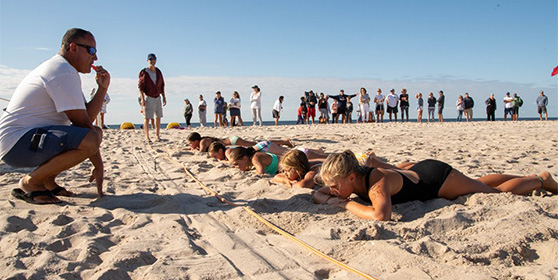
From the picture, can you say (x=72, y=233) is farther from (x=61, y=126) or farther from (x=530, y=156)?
(x=530, y=156)

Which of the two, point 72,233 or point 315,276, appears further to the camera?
point 72,233

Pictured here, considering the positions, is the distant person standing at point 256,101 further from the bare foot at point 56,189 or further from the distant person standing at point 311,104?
the bare foot at point 56,189

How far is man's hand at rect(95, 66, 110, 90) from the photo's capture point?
125 inches

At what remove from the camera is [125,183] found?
3.93 m

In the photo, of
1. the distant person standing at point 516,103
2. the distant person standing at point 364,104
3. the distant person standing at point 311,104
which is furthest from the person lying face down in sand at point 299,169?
the distant person standing at point 516,103

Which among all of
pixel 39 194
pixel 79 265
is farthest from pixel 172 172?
pixel 79 265

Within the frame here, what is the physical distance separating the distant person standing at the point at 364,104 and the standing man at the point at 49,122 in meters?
13.0

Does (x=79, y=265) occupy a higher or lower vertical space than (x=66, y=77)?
lower

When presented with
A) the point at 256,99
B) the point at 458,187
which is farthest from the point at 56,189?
the point at 256,99

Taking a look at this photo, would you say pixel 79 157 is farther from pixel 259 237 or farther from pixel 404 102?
A: pixel 404 102

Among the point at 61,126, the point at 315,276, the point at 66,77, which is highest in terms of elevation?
the point at 66,77

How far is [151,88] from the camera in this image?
25.1 ft

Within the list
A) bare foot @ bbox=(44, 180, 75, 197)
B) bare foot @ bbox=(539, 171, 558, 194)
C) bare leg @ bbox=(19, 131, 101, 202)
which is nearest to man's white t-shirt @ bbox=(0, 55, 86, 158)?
bare leg @ bbox=(19, 131, 101, 202)

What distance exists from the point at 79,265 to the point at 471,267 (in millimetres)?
1886
